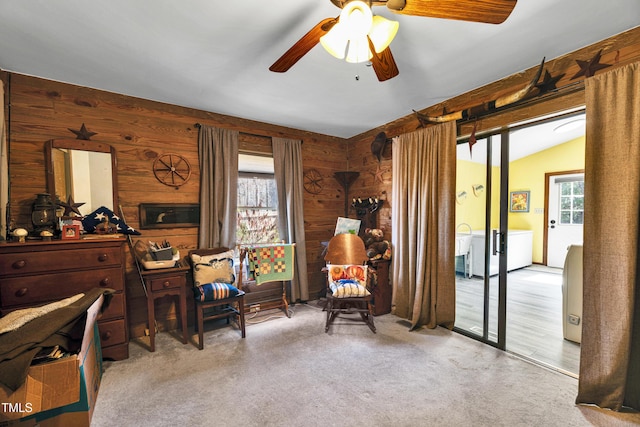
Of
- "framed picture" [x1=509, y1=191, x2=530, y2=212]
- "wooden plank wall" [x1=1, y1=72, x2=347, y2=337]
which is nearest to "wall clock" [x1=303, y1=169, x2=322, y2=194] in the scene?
"wooden plank wall" [x1=1, y1=72, x2=347, y2=337]

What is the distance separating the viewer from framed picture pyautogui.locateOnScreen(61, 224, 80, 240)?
2.18 meters

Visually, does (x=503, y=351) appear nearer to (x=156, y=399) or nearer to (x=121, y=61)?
(x=156, y=399)

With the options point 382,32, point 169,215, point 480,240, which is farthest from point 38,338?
point 480,240

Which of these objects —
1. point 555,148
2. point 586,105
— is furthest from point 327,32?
point 555,148

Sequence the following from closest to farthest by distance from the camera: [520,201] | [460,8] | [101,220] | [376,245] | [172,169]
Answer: [460,8], [101,220], [172,169], [376,245], [520,201]

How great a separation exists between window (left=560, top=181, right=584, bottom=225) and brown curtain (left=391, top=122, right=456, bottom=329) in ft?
14.5

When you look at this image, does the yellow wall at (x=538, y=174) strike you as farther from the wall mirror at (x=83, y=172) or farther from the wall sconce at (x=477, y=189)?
the wall mirror at (x=83, y=172)

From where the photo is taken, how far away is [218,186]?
10.5 ft

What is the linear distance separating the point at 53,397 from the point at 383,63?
2.57 m

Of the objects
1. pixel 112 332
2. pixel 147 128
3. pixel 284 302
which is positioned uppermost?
pixel 147 128

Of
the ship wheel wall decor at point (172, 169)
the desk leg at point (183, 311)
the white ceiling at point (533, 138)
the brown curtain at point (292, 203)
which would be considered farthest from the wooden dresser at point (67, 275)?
the white ceiling at point (533, 138)

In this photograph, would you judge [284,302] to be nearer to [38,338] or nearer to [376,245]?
→ [376,245]

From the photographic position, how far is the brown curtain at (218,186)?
3135 mm

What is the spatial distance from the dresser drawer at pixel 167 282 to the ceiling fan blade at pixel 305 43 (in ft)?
6.90
